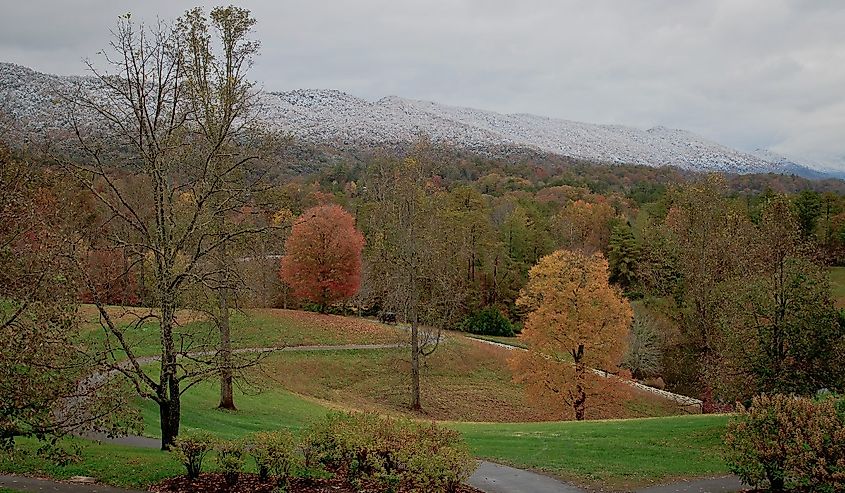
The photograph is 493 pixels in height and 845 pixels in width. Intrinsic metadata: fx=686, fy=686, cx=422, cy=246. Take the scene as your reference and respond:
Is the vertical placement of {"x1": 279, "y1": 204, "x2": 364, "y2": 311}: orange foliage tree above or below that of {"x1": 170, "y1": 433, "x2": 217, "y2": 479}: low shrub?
above

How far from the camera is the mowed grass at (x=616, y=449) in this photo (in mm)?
16625

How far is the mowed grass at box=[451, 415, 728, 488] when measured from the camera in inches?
655

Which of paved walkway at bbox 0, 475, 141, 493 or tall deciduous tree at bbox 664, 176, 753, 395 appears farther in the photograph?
tall deciduous tree at bbox 664, 176, 753, 395

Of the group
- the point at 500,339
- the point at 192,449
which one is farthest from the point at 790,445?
the point at 500,339

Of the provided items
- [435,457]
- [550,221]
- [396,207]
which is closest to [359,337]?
[396,207]

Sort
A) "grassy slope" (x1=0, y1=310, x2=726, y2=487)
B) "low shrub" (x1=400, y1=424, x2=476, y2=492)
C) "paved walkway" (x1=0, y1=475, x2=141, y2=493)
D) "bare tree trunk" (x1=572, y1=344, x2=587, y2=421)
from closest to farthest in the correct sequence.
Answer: "low shrub" (x1=400, y1=424, x2=476, y2=492) < "paved walkway" (x1=0, y1=475, x2=141, y2=493) < "grassy slope" (x1=0, y1=310, x2=726, y2=487) < "bare tree trunk" (x1=572, y1=344, x2=587, y2=421)

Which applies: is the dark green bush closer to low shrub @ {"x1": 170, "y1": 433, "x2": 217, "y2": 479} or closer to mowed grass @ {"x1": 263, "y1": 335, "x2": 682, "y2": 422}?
mowed grass @ {"x1": 263, "y1": 335, "x2": 682, "y2": 422}

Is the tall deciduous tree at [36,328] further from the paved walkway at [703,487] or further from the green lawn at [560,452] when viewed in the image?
the paved walkway at [703,487]

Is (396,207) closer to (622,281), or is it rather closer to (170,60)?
(170,60)

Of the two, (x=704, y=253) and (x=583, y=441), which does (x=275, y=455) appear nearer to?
(x=583, y=441)

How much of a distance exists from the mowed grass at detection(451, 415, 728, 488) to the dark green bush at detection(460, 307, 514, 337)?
128ft

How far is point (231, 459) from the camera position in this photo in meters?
13.0

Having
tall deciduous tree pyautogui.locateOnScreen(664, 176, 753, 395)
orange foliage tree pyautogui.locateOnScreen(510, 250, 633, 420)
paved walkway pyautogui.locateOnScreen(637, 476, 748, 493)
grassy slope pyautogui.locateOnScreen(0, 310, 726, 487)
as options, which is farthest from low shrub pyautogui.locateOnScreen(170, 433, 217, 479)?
tall deciduous tree pyautogui.locateOnScreen(664, 176, 753, 395)

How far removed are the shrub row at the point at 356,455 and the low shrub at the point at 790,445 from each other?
19.3 feet
